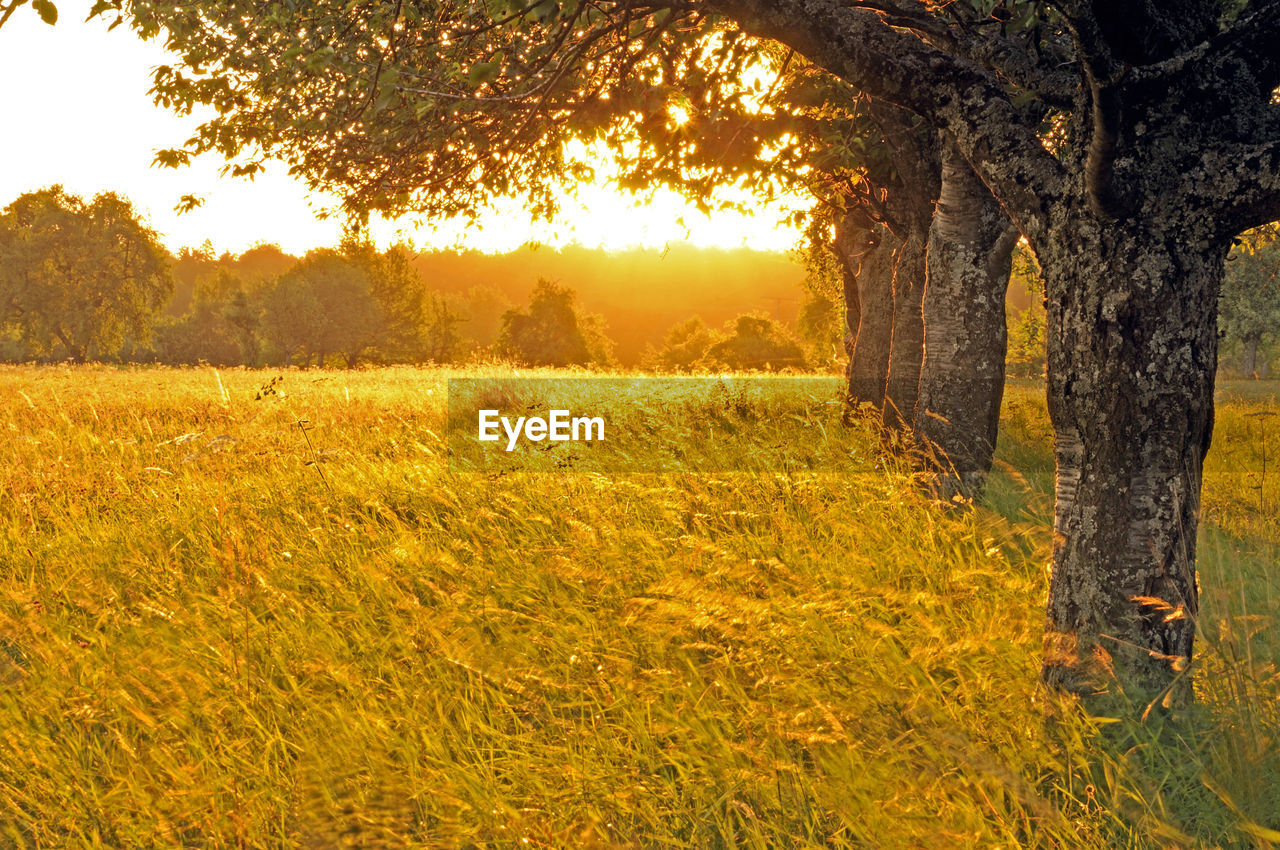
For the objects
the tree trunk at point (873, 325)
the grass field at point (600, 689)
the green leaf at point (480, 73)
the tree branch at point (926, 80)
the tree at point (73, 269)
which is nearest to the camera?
the grass field at point (600, 689)

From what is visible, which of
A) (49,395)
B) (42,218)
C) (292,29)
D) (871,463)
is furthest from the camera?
(42,218)

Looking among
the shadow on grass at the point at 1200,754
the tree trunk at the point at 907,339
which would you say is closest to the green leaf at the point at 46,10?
the shadow on grass at the point at 1200,754

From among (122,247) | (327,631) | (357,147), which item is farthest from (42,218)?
(327,631)

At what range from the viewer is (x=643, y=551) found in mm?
4336

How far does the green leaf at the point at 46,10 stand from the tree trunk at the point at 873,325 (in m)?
10.6

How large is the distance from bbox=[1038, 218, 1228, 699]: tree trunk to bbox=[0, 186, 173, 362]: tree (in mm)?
62396

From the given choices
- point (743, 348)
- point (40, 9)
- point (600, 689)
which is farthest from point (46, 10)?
point (743, 348)

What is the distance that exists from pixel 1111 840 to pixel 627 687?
164cm

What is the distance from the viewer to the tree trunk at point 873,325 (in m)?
11.8

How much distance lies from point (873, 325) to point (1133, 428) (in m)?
9.42

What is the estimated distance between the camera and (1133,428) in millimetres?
2879

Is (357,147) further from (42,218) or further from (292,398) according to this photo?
(42,218)

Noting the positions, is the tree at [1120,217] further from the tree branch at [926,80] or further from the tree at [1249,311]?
the tree at [1249,311]

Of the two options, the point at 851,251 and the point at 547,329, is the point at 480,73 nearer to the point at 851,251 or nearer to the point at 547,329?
the point at 851,251
